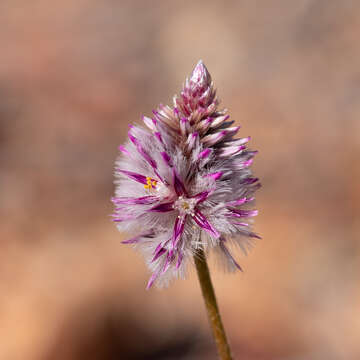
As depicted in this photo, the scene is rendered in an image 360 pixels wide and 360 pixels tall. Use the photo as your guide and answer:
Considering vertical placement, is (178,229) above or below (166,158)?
below

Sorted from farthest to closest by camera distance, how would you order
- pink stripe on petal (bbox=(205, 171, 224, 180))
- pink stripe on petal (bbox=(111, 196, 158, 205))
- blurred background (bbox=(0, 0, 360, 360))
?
blurred background (bbox=(0, 0, 360, 360)) → pink stripe on petal (bbox=(111, 196, 158, 205)) → pink stripe on petal (bbox=(205, 171, 224, 180))

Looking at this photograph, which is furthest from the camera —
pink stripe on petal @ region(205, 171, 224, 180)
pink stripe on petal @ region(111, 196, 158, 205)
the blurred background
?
the blurred background

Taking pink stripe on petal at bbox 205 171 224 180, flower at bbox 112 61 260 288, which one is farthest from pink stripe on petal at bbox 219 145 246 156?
pink stripe on petal at bbox 205 171 224 180

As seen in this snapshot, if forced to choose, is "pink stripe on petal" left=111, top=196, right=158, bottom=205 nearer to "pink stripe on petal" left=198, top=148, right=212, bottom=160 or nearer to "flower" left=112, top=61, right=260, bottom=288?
"flower" left=112, top=61, right=260, bottom=288

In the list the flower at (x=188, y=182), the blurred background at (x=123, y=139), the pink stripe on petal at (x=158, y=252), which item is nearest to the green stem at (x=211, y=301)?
the flower at (x=188, y=182)

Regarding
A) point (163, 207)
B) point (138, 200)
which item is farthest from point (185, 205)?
point (138, 200)

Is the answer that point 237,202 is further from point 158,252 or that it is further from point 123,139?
point 123,139

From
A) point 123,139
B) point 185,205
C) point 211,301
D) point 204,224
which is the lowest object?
point 211,301
